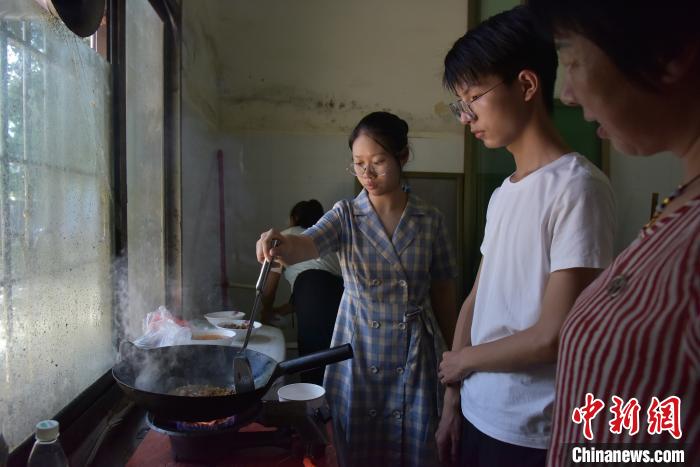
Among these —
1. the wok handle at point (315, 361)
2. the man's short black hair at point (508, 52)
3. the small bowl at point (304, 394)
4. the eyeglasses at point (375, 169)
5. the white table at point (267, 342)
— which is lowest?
the white table at point (267, 342)

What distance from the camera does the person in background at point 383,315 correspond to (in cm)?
183

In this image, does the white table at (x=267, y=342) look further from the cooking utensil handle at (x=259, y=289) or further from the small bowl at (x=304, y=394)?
the cooking utensil handle at (x=259, y=289)

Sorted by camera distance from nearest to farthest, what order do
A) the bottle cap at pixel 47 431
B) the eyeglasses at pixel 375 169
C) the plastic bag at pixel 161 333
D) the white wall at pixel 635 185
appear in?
the bottle cap at pixel 47 431 → the plastic bag at pixel 161 333 → the eyeglasses at pixel 375 169 → the white wall at pixel 635 185

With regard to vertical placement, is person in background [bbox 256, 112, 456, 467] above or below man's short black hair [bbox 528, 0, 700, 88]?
below

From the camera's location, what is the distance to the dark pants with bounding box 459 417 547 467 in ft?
3.45

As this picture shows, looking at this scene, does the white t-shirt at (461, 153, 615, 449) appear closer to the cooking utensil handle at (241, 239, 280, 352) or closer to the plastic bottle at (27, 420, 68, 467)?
the cooking utensil handle at (241, 239, 280, 352)

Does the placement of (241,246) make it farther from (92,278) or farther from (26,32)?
(26,32)

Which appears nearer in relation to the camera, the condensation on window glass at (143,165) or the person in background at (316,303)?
the condensation on window glass at (143,165)

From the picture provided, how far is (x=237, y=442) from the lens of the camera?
1.18 m

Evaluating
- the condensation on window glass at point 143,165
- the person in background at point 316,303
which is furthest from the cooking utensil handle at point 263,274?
the person in background at point 316,303

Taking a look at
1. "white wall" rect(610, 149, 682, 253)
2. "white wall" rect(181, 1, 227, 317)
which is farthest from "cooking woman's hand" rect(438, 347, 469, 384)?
"white wall" rect(610, 149, 682, 253)

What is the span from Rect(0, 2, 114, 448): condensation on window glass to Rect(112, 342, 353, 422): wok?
20 centimetres

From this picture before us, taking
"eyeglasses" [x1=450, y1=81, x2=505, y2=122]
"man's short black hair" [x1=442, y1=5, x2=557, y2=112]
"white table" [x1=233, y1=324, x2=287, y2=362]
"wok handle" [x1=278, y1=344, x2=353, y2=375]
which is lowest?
"white table" [x1=233, y1=324, x2=287, y2=362]

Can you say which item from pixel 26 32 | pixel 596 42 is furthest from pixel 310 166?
pixel 596 42
